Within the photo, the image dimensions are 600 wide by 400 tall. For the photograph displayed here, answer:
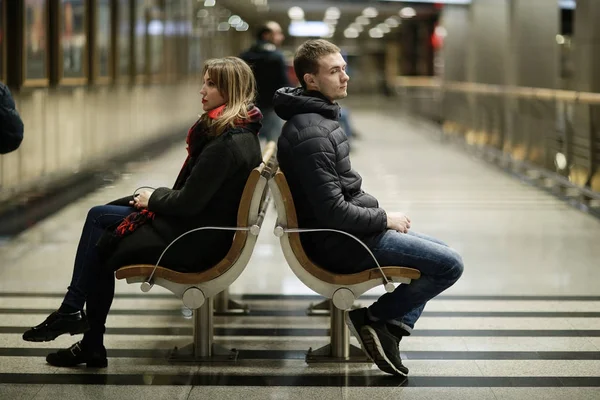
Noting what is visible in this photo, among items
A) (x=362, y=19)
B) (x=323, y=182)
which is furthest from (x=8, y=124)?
(x=362, y=19)

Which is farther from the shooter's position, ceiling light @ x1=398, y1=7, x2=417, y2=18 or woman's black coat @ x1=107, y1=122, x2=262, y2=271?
ceiling light @ x1=398, y1=7, x2=417, y2=18

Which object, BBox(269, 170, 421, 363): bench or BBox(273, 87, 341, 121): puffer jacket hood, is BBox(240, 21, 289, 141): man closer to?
BBox(273, 87, 341, 121): puffer jacket hood

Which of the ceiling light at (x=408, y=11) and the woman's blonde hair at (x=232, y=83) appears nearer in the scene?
the woman's blonde hair at (x=232, y=83)

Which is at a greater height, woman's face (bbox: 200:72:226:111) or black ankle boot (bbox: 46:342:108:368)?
woman's face (bbox: 200:72:226:111)

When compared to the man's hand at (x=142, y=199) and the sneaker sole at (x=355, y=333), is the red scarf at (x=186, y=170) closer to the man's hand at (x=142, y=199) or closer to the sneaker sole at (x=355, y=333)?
the man's hand at (x=142, y=199)

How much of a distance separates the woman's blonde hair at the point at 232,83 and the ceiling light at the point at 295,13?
1176 inches

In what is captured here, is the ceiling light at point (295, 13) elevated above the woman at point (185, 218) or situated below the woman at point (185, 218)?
above

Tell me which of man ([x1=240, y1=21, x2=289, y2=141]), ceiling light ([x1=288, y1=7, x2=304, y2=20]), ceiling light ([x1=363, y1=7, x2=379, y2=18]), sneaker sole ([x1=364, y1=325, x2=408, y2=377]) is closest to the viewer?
sneaker sole ([x1=364, y1=325, x2=408, y2=377])

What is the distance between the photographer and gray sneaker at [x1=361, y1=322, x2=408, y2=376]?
157 inches

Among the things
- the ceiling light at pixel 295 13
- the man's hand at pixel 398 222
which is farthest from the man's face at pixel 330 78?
the ceiling light at pixel 295 13

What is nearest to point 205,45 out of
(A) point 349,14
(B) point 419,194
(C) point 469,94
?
(A) point 349,14

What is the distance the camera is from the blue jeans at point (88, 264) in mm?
4027

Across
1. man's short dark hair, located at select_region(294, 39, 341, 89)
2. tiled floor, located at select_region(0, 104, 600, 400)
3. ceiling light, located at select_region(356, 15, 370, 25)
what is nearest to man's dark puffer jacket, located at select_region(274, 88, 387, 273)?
man's short dark hair, located at select_region(294, 39, 341, 89)

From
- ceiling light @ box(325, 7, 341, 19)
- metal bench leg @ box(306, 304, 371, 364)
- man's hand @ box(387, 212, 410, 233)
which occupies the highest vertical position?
ceiling light @ box(325, 7, 341, 19)
